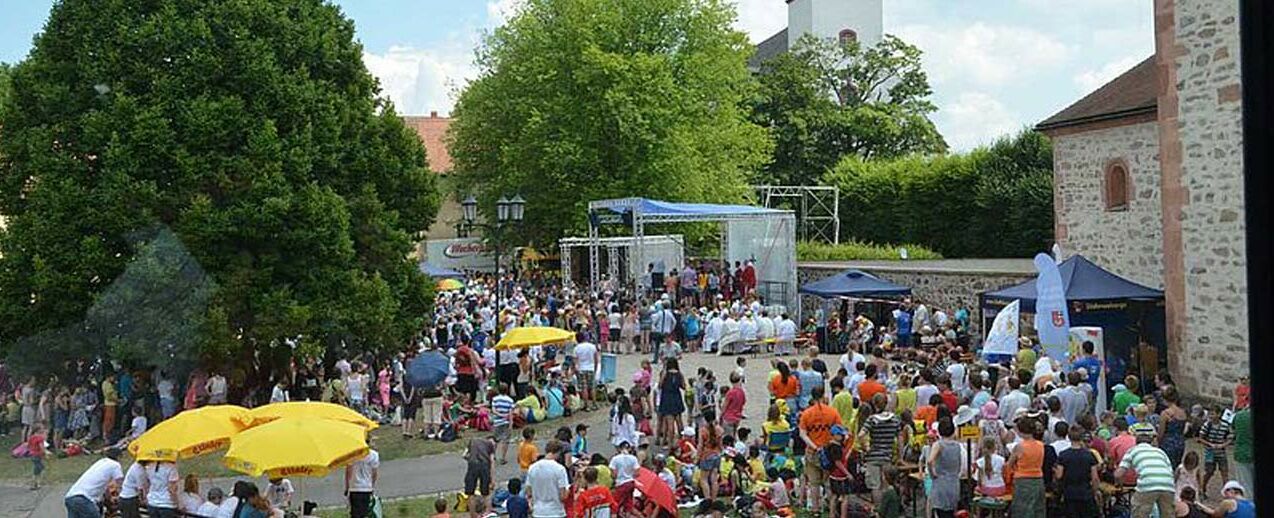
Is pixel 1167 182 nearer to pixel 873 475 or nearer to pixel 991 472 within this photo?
pixel 873 475

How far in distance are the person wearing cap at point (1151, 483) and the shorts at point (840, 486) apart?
2.48 metres

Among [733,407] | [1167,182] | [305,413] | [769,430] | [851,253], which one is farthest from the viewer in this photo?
[851,253]

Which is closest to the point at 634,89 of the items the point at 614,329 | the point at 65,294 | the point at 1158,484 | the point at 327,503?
the point at 614,329

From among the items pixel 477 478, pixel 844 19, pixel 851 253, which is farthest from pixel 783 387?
pixel 844 19

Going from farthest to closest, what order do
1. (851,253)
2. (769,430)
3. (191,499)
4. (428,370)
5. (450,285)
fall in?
(851,253) → (450,285) → (428,370) → (769,430) → (191,499)

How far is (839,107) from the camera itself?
183ft

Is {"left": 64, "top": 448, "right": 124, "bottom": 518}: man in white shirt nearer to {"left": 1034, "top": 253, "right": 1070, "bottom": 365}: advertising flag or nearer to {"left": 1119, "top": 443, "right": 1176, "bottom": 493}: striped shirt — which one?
{"left": 1119, "top": 443, "right": 1176, "bottom": 493}: striped shirt

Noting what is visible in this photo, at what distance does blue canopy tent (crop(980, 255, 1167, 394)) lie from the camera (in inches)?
673

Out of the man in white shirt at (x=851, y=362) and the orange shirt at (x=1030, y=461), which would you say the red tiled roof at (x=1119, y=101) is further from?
the orange shirt at (x=1030, y=461)

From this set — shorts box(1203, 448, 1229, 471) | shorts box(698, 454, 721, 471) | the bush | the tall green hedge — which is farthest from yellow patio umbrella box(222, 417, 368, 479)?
the tall green hedge

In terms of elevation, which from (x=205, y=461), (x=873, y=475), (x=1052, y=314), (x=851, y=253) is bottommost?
(x=205, y=461)

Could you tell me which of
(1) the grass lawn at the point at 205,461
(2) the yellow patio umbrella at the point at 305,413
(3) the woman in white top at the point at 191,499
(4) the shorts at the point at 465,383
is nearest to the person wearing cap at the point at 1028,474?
(2) the yellow patio umbrella at the point at 305,413

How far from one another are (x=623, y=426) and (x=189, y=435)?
4.68 meters

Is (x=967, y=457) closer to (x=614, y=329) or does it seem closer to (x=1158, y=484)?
(x=1158, y=484)
